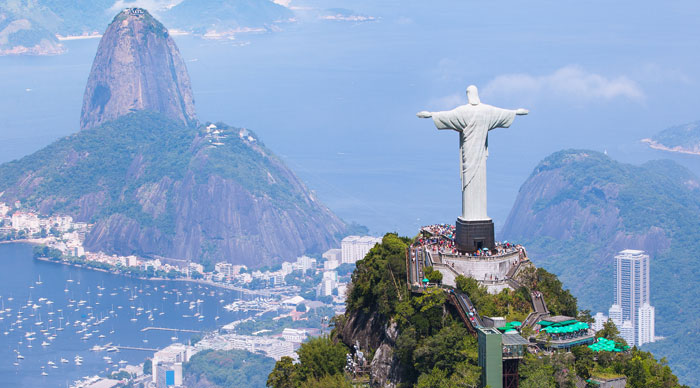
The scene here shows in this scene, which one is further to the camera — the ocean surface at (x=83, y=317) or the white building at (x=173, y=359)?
the ocean surface at (x=83, y=317)

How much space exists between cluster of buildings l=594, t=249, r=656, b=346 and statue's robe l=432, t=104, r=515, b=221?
98134 mm

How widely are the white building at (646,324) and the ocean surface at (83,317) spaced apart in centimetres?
5592

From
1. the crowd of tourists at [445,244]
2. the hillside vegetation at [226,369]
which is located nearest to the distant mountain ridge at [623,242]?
the hillside vegetation at [226,369]

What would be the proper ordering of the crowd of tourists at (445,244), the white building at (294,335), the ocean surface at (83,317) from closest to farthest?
1. the crowd of tourists at (445,244)
2. the ocean surface at (83,317)
3. the white building at (294,335)

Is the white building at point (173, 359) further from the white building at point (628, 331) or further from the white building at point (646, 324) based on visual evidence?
the white building at point (646, 324)

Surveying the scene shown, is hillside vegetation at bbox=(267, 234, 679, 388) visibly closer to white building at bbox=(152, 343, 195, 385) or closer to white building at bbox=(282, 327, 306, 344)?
white building at bbox=(152, 343, 195, 385)

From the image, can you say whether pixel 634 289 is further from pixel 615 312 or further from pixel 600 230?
pixel 600 230

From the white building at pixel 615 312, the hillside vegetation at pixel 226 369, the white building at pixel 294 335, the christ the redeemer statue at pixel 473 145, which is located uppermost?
the christ the redeemer statue at pixel 473 145

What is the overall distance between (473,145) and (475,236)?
12.5 ft

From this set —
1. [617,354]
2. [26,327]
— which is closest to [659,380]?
[617,354]

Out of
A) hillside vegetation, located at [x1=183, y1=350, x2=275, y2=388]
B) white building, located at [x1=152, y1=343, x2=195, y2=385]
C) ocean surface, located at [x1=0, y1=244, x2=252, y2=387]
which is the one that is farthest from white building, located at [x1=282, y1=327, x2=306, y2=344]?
ocean surface, located at [x1=0, y1=244, x2=252, y2=387]

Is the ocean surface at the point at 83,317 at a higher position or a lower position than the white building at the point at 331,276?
lower

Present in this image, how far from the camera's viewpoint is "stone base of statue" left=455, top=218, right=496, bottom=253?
167 ft

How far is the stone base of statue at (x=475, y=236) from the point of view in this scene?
5097cm
